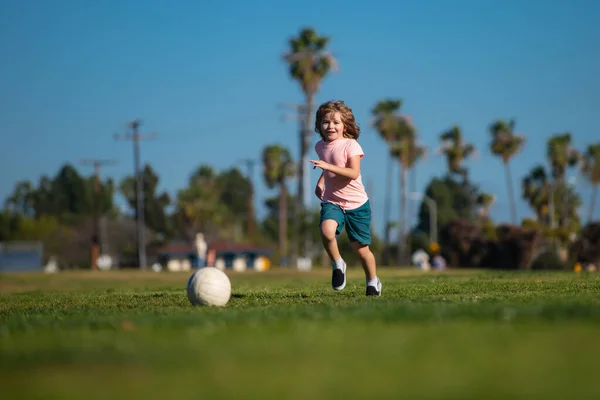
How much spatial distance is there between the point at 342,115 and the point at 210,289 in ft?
10.5

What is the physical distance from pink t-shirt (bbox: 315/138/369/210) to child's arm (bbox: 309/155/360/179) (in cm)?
6

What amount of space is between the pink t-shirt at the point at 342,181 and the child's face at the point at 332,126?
84 mm

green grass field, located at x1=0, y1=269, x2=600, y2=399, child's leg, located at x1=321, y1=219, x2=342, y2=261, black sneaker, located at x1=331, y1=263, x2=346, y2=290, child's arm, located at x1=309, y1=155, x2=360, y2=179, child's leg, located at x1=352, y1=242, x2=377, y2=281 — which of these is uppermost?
child's arm, located at x1=309, y1=155, x2=360, y2=179

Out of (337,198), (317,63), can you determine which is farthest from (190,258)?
(337,198)

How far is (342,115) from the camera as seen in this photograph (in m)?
11.9

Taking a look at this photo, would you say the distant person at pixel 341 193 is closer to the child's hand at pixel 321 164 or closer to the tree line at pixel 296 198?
the child's hand at pixel 321 164

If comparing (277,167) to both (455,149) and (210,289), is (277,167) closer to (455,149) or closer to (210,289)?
(455,149)

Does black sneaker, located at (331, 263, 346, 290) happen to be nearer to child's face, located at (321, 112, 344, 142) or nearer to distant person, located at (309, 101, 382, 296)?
distant person, located at (309, 101, 382, 296)

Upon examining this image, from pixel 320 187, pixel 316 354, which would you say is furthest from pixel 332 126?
pixel 316 354

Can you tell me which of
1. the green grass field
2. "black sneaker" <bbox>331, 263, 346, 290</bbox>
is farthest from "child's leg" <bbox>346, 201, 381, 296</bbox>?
the green grass field

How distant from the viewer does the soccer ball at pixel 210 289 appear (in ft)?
32.3

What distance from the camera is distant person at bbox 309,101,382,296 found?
11508mm

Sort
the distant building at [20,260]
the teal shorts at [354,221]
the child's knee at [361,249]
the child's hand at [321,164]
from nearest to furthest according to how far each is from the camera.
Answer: the child's hand at [321,164] → the teal shorts at [354,221] → the child's knee at [361,249] → the distant building at [20,260]

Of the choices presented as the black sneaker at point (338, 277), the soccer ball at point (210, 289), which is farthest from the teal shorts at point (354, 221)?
the soccer ball at point (210, 289)
